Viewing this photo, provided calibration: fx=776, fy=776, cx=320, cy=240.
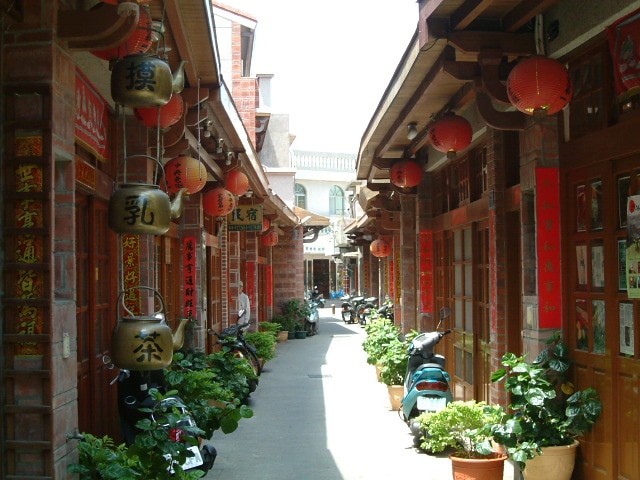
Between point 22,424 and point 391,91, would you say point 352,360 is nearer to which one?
point 391,91

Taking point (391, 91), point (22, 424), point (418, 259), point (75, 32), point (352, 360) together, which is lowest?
point (352, 360)

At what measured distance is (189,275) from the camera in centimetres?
990

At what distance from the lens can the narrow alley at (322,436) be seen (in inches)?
285

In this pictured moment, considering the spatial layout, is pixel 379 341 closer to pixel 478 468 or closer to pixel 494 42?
pixel 478 468

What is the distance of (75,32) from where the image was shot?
13.0 feet

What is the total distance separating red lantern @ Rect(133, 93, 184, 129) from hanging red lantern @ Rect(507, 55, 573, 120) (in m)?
2.62

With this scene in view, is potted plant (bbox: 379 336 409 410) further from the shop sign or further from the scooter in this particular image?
the shop sign

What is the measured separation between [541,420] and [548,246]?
1276mm

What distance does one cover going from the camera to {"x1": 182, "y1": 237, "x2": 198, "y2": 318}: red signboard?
9.90 meters

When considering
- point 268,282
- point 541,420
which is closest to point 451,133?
point 541,420

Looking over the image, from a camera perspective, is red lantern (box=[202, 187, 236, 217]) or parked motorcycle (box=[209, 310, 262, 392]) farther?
parked motorcycle (box=[209, 310, 262, 392])

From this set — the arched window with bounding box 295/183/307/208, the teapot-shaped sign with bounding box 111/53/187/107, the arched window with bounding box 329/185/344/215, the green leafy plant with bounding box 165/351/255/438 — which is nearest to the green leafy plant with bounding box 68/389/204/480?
the green leafy plant with bounding box 165/351/255/438

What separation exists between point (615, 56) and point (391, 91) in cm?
337

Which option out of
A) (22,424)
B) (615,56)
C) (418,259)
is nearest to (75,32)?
(22,424)
